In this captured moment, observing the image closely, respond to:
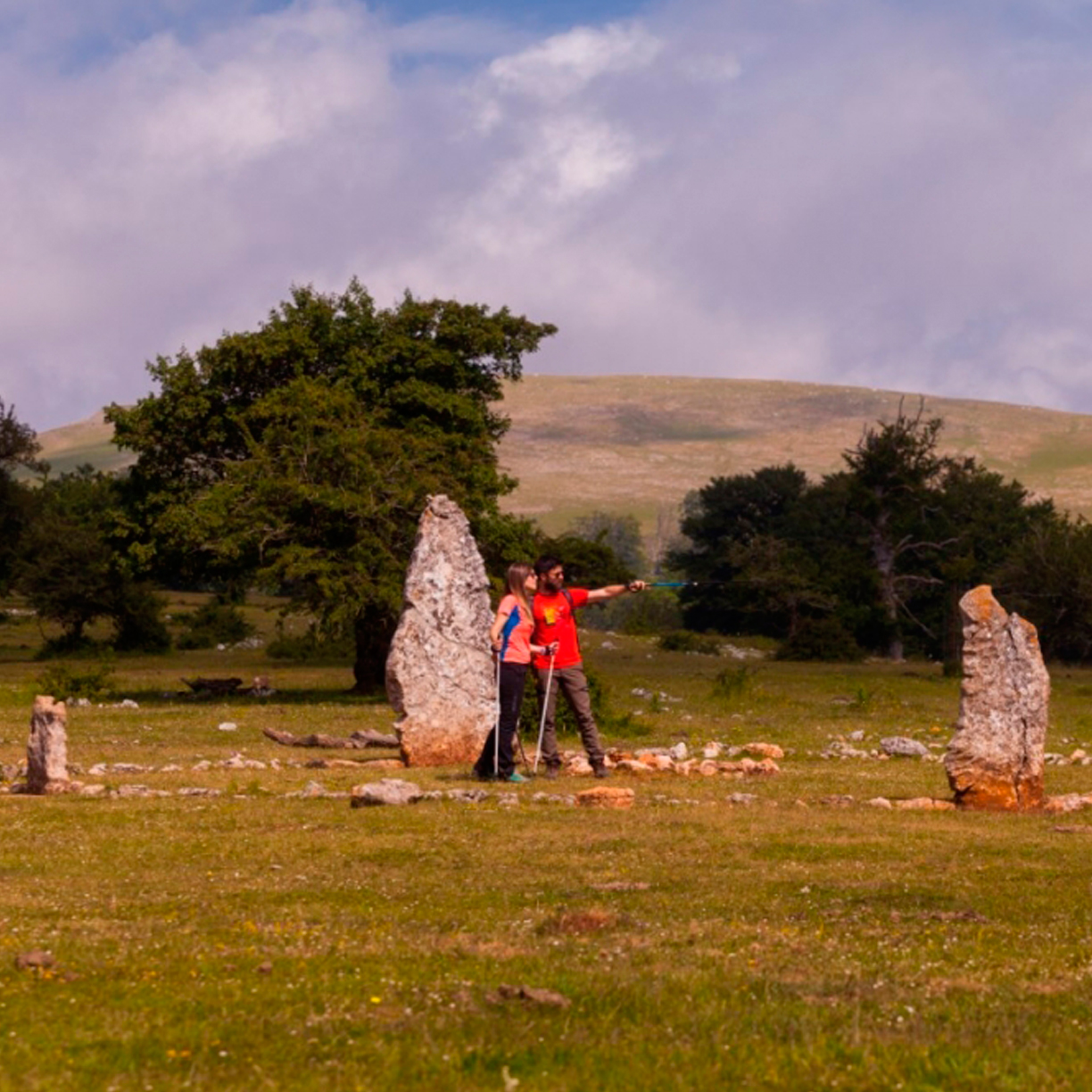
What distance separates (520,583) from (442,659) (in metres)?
3.47

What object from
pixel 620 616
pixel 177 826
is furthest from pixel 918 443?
pixel 177 826

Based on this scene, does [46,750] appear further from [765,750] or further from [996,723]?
[996,723]

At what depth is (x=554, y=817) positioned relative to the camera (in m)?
17.0

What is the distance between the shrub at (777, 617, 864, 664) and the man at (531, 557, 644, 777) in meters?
41.6

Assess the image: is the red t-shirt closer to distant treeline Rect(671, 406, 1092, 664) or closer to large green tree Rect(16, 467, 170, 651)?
distant treeline Rect(671, 406, 1092, 664)

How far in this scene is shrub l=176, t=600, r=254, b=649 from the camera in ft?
212

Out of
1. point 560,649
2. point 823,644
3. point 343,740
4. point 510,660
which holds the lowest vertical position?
point 343,740

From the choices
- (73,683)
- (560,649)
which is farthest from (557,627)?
(73,683)

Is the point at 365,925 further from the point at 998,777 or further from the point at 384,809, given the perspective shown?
the point at 998,777

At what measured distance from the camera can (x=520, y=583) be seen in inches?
820

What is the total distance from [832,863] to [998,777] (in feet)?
15.8

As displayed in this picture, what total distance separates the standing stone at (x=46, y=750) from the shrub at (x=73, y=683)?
17337 millimetres

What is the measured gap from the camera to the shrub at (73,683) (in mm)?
37188

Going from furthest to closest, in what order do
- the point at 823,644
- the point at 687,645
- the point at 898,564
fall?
the point at 898,564
the point at 687,645
the point at 823,644
